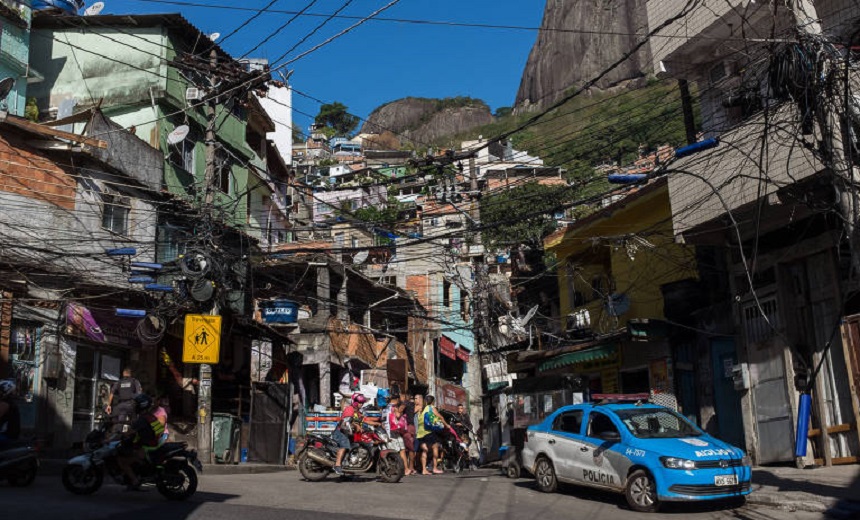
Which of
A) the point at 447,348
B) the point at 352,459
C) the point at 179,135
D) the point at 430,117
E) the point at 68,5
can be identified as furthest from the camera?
the point at 430,117

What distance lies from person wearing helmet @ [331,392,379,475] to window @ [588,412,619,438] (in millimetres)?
4298

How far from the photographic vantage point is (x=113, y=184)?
21812 mm

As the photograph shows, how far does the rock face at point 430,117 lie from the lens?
123812 millimetres

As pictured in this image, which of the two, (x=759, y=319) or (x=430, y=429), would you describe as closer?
(x=759, y=319)

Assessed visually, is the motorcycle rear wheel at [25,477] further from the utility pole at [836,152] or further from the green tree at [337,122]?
the green tree at [337,122]

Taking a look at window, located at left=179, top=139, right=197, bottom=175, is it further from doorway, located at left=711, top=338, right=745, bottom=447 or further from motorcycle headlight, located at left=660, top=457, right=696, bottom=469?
motorcycle headlight, located at left=660, top=457, right=696, bottom=469

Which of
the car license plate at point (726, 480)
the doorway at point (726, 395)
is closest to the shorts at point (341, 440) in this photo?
the car license plate at point (726, 480)

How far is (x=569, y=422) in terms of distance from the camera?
1360 centimetres

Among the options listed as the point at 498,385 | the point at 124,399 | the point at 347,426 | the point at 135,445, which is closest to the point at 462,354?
the point at 498,385

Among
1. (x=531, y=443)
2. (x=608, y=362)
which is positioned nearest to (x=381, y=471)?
(x=531, y=443)

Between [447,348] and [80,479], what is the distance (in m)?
28.9

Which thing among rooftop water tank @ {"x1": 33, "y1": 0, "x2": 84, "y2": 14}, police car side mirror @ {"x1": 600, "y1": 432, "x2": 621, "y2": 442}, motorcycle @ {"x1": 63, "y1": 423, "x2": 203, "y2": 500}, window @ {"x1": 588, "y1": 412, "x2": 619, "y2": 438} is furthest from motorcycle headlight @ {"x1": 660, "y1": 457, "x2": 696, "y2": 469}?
rooftop water tank @ {"x1": 33, "y1": 0, "x2": 84, "y2": 14}

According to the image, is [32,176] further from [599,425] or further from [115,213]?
[599,425]

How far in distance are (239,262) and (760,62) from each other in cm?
1395
